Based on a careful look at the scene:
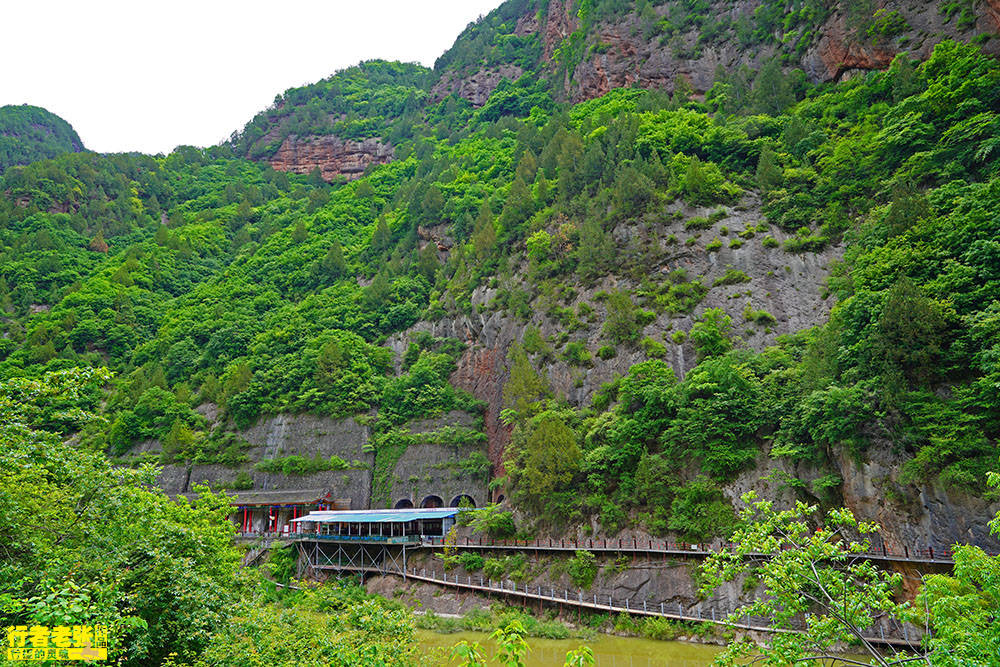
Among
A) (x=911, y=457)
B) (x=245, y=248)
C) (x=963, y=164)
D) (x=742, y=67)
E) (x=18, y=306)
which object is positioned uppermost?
(x=742, y=67)

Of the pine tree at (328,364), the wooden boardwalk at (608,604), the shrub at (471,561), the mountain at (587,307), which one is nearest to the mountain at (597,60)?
the mountain at (587,307)

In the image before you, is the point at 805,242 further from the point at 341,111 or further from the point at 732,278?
the point at 341,111

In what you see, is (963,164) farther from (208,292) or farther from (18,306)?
(18,306)

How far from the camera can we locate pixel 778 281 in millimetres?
41531

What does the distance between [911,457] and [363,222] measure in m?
80.6

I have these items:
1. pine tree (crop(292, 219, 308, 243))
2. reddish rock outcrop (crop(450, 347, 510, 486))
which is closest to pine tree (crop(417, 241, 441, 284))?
reddish rock outcrop (crop(450, 347, 510, 486))

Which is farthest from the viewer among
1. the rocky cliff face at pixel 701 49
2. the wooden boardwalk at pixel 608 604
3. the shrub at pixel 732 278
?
the rocky cliff face at pixel 701 49

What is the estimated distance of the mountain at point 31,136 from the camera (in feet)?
438

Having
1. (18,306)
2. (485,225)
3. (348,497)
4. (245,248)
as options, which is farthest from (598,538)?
(18,306)

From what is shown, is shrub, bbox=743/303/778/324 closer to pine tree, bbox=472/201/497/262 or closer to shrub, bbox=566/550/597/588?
shrub, bbox=566/550/597/588

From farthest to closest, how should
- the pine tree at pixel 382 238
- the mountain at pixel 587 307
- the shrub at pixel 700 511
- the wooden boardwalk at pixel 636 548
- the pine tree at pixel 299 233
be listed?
1. the pine tree at pixel 299 233
2. the pine tree at pixel 382 238
3. the shrub at pixel 700 511
4. the mountain at pixel 587 307
5. the wooden boardwalk at pixel 636 548

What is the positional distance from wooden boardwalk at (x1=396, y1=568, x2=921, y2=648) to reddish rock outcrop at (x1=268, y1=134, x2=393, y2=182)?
9880 cm
